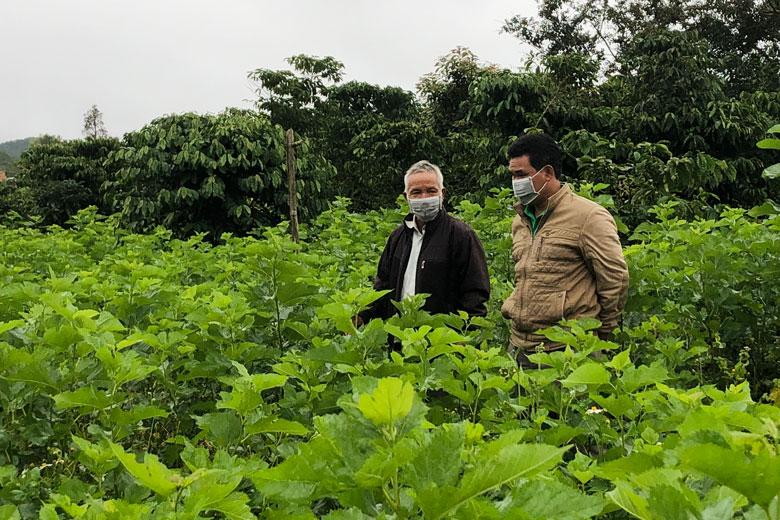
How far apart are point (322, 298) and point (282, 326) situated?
0.20 m

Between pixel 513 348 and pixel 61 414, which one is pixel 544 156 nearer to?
pixel 513 348

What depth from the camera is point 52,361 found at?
2061mm

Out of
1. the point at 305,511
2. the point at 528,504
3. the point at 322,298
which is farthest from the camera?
the point at 322,298

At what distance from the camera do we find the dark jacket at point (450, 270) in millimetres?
3398

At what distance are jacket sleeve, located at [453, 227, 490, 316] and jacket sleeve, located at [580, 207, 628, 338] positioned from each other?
1.95 ft

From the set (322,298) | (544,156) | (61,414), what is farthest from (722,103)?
(61,414)

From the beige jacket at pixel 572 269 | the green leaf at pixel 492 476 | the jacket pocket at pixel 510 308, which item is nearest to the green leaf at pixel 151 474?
the green leaf at pixel 492 476

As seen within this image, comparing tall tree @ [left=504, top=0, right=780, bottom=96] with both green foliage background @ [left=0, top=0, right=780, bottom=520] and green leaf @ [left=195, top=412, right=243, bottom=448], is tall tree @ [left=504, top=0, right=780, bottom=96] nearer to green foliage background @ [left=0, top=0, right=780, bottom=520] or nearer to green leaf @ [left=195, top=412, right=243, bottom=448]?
green foliage background @ [left=0, top=0, right=780, bottom=520]

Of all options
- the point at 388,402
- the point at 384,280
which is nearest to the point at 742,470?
the point at 388,402

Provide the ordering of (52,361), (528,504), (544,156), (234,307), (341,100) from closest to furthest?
(528,504)
(52,361)
(234,307)
(544,156)
(341,100)

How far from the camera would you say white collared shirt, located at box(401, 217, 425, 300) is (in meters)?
3.47

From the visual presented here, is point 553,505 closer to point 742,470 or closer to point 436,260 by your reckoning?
point 742,470

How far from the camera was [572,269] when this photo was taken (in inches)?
117

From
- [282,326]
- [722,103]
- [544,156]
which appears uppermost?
[722,103]
